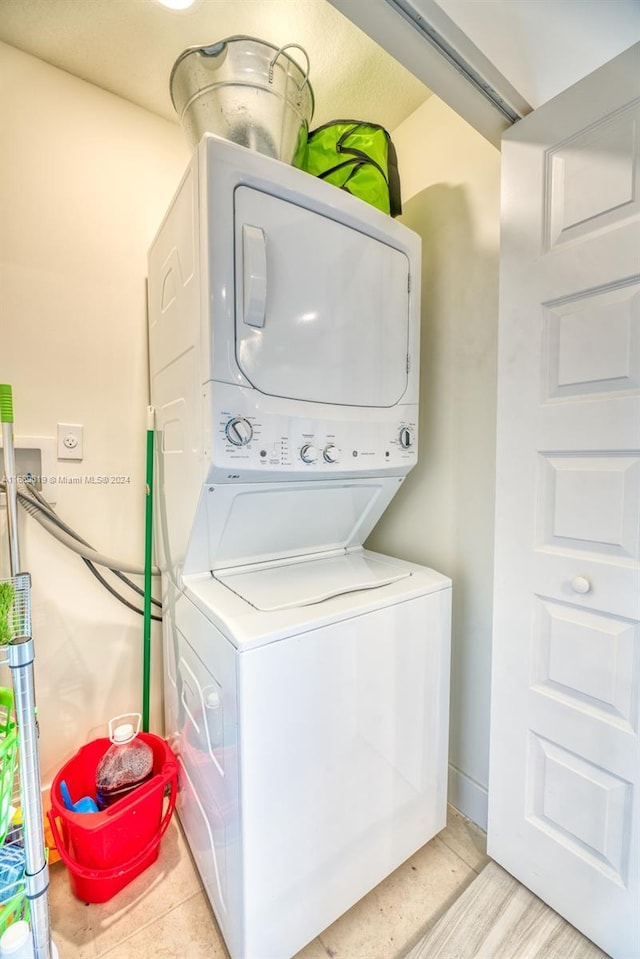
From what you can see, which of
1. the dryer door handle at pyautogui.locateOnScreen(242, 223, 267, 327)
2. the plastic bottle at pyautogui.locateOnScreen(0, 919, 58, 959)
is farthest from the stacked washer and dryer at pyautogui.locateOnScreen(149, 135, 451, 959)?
the plastic bottle at pyautogui.locateOnScreen(0, 919, 58, 959)

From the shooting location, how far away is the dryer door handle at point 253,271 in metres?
1.10

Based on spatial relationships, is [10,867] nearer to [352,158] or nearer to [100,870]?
[100,870]

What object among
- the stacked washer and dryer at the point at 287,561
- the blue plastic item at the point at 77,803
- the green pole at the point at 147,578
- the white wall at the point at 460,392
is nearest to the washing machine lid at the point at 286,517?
the stacked washer and dryer at the point at 287,561

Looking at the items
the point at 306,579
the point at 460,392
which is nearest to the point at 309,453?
the point at 306,579

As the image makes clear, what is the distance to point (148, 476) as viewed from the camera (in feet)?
5.46

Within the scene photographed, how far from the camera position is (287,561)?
156cm

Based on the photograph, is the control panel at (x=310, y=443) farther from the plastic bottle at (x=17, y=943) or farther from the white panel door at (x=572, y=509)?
the plastic bottle at (x=17, y=943)

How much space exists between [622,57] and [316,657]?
1.72 metres

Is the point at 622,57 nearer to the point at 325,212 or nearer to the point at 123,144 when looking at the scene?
the point at 325,212

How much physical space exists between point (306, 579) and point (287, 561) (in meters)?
0.19

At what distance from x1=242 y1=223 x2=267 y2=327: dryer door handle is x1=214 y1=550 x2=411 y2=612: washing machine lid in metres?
Result: 0.79

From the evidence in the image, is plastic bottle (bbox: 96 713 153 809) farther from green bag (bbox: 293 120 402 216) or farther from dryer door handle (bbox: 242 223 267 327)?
green bag (bbox: 293 120 402 216)

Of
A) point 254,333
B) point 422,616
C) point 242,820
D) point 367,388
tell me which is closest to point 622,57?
point 367,388

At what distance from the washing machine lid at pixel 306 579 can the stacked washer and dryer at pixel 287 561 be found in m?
0.01
